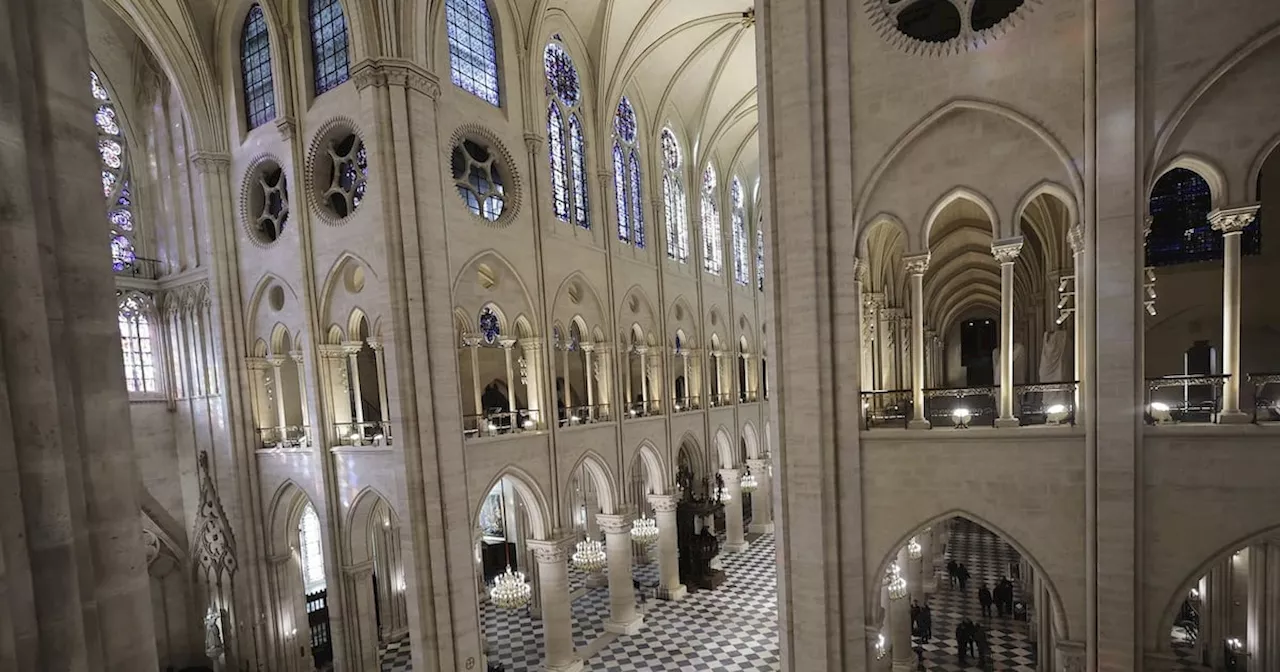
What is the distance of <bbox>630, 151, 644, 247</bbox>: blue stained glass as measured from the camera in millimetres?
18688

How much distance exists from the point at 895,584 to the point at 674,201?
1514cm

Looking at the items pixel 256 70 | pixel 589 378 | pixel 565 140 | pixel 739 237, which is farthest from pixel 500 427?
pixel 739 237

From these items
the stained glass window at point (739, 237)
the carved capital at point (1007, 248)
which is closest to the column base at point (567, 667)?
the carved capital at point (1007, 248)

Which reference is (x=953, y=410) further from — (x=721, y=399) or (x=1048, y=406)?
(x=721, y=399)

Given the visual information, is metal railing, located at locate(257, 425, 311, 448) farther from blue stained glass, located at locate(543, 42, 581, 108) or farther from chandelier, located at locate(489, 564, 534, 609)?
blue stained glass, located at locate(543, 42, 581, 108)

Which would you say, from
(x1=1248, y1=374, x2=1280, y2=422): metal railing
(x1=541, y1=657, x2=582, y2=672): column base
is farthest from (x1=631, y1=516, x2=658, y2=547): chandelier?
(x1=1248, y1=374, x2=1280, y2=422): metal railing

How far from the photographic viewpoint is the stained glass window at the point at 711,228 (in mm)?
23641

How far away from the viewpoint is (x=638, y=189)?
1908 cm

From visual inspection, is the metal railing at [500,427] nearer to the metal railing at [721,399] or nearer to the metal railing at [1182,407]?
the metal railing at [721,399]

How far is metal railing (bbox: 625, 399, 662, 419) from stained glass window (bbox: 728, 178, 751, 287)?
933 centimetres

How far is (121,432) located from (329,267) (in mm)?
10564

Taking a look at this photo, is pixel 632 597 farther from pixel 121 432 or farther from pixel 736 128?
pixel 736 128

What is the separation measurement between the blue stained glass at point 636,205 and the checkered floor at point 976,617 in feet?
46.9

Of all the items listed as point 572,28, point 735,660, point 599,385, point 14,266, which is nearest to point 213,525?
point 599,385
